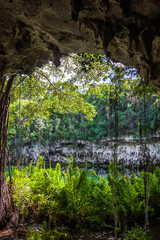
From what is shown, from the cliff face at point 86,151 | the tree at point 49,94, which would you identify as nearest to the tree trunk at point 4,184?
the tree at point 49,94

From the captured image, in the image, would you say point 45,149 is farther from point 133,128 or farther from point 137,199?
point 137,199

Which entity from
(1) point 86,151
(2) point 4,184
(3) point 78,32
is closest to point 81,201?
(2) point 4,184

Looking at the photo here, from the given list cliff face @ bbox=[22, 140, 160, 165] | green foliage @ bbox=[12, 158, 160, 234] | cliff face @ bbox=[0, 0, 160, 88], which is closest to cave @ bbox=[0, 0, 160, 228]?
cliff face @ bbox=[0, 0, 160, 88]

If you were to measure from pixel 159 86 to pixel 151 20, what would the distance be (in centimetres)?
75

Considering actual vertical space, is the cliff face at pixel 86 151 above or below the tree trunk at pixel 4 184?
below

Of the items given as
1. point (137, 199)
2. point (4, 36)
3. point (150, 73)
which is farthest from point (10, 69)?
point (137, 199)

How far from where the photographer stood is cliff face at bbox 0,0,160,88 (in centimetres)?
163

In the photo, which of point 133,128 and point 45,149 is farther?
point 45,149

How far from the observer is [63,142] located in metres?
24.4

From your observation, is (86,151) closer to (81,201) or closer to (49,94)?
(49,94)

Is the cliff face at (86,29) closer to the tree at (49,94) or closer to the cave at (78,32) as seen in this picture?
the cave at (78,32)

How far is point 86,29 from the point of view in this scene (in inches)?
75.2

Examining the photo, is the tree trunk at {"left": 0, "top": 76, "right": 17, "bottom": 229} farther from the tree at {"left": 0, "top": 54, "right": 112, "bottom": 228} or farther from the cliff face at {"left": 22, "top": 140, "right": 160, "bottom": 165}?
the cliff face at {"left": 22, "top": 140, "right": 160, "bottom": 165}

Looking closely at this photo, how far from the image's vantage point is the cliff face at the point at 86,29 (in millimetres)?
1626
